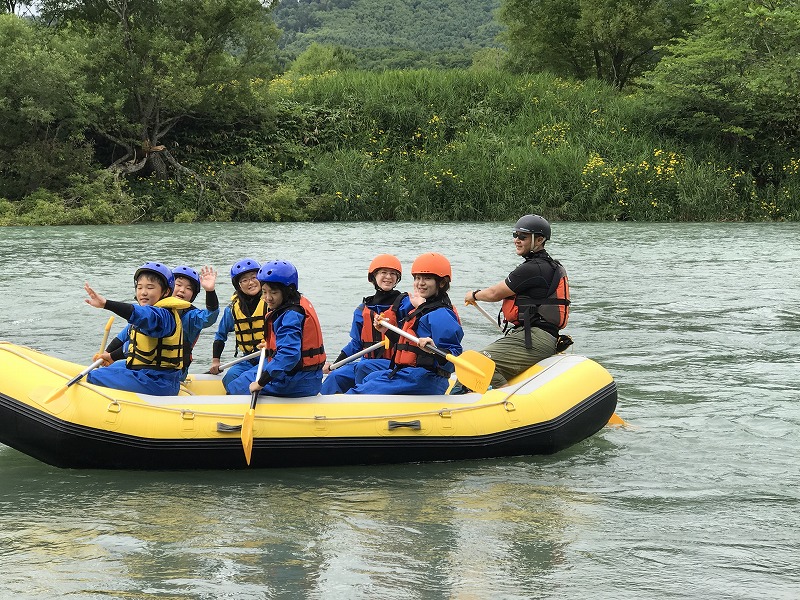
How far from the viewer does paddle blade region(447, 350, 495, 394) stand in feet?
17.0

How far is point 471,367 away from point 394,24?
98.7m

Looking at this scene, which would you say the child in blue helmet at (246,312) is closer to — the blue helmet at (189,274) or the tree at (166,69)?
the blue helmet at (189,274)

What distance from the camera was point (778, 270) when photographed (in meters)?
12.9

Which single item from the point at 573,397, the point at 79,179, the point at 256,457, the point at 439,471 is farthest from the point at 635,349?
the point at 79,179

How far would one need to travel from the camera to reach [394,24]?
3954 inches

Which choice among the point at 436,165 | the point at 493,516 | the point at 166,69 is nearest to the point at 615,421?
the point at 493,516

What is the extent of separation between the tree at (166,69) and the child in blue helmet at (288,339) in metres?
16.1

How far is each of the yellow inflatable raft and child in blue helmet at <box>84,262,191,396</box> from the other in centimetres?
13

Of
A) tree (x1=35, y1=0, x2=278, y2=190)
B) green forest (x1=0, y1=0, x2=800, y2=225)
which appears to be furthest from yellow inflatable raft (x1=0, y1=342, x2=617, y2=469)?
tree (x1=35, y1=0, x2=278, y2=190)

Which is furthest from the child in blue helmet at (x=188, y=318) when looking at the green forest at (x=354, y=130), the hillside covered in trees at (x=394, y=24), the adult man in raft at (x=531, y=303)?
the hillside covered in trees at (x=394, y=24)

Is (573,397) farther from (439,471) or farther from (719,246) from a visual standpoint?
(719,246)

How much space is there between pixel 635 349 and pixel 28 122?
14353 mm

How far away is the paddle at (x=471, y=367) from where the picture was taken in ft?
17.0

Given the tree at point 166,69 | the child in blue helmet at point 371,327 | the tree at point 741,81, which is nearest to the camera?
the child in blue helmet at point 371,327
